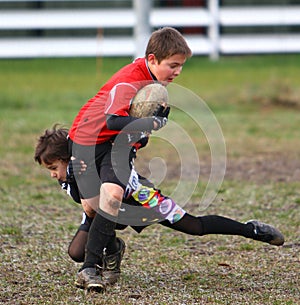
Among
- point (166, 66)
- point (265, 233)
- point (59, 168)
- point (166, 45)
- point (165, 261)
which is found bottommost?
point (165, 261)

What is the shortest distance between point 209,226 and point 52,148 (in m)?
1.10

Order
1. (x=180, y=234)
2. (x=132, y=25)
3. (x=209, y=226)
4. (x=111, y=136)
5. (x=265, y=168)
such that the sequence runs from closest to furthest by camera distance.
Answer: (x=111, y=136), (x=209, y=226), (x=180, y=234), (x=265, y=168), (x=132, y=25)

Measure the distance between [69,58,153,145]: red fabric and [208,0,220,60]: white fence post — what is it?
21.8 m

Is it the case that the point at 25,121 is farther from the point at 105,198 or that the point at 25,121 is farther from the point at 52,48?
the point at 52,48

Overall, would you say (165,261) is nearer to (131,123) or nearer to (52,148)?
(52,148)

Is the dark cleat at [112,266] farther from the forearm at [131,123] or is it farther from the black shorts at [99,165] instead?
the forearm at [131,123]

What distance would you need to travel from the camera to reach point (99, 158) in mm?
5223

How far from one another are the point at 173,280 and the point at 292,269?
2.76 ft

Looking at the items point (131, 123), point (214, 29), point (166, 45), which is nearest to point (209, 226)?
point (131, 123)

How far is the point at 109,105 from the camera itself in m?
5.04

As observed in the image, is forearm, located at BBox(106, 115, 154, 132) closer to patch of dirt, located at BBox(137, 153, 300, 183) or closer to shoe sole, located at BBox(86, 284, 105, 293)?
shoe sole, located at BBox(86, 284, 105, 293)

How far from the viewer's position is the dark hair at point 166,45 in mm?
5074

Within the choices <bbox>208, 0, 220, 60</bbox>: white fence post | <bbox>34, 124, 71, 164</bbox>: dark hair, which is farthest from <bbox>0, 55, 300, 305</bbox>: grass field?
<bbox>208, 0, 220, 60</bbox>: white fence post

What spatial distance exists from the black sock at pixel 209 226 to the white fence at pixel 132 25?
21755 millimetres
